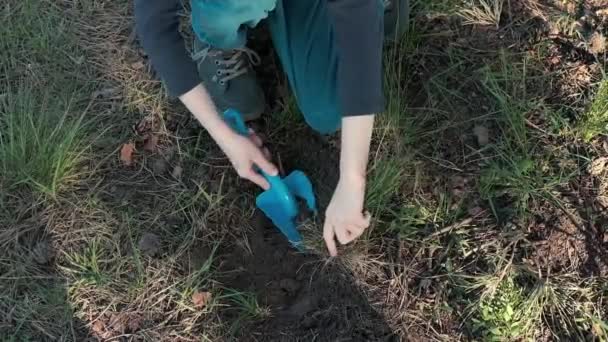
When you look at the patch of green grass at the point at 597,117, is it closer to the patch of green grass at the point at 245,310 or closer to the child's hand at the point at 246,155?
the child's hand at the point at 246,155

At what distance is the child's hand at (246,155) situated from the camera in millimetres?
1522

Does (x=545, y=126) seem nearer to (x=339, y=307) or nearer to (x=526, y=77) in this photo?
(x=526, y=77)

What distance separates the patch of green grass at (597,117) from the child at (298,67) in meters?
0.50

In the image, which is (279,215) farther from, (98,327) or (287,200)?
(98,327)

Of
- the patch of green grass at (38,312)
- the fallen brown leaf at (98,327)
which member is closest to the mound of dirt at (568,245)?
the fallen brown leaf at (98,327)

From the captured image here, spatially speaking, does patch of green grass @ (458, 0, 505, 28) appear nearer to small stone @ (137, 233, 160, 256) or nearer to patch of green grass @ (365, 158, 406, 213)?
patch of green grass @ (365, 158, 406, 213)

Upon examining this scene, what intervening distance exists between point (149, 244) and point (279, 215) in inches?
13.9

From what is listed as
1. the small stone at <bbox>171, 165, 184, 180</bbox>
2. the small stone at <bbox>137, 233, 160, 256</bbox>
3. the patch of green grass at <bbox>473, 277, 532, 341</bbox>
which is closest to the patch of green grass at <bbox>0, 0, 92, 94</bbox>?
the small stone at <bbox>171, 165, 184, 180</bbox>

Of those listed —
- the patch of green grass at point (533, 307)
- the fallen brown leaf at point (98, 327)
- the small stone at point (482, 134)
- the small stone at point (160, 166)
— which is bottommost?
the patch of green grass at point (533, 307)

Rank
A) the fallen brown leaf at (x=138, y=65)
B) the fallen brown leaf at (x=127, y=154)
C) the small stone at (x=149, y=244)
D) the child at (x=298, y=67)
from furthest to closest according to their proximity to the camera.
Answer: the fallen brown leaf at (x=138, y=65), the fallen brown leaf at (x=127, y=154), the small stone at (x=149, y=244), the child at (x=298, y=67)

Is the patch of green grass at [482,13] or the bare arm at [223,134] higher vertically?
the bare arm at [223,134]

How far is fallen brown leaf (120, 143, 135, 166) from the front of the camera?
1907 mm

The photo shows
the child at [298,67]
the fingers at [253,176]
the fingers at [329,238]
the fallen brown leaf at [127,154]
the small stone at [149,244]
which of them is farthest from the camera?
the fallen brown leaf at [127,154]

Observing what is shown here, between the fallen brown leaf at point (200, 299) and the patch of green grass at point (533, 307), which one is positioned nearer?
the patch of green grass at point (533, 307)
